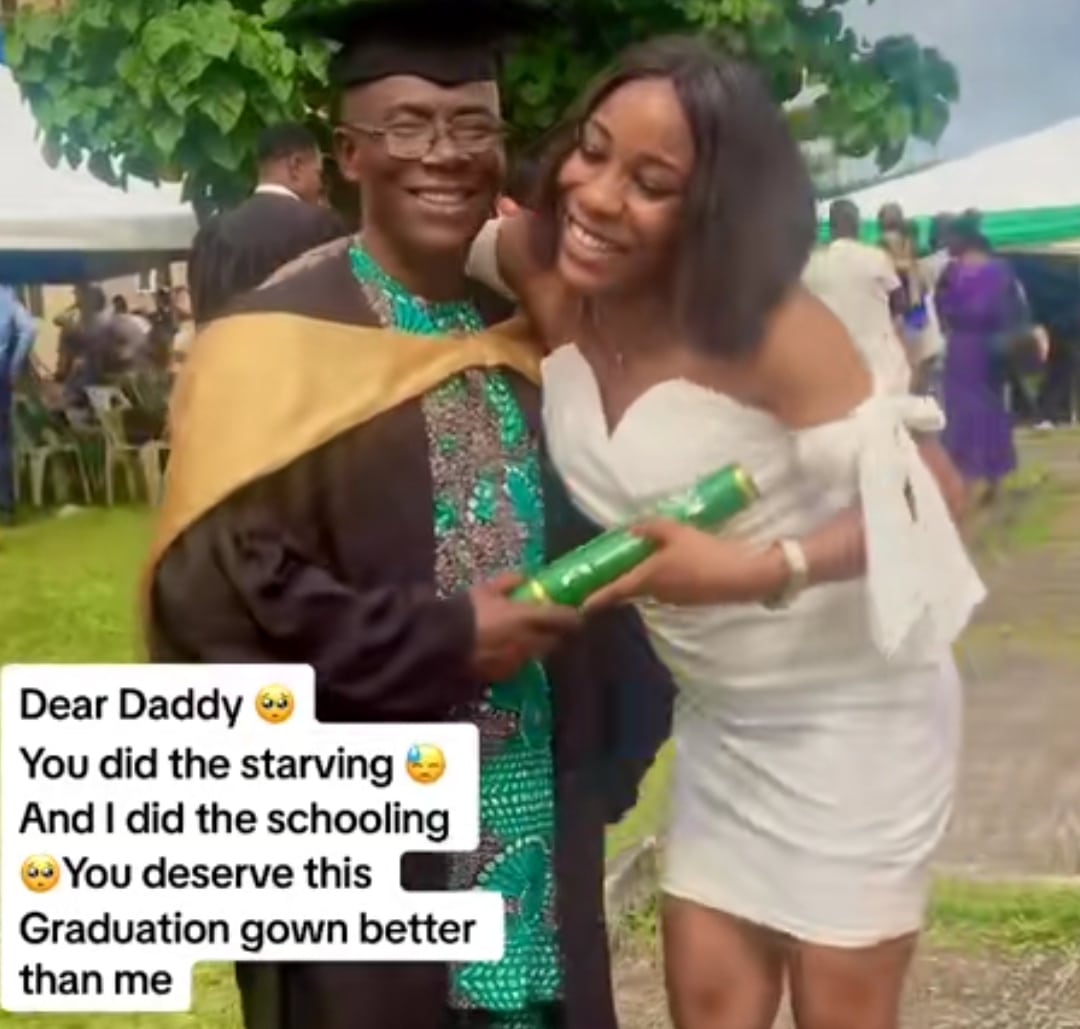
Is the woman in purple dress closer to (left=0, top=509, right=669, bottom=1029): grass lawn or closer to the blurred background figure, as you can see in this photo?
(left=0, top=509, right=669, bottom=1029): grass lawn

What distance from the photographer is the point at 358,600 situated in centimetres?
192

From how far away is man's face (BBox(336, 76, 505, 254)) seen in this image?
188 cm

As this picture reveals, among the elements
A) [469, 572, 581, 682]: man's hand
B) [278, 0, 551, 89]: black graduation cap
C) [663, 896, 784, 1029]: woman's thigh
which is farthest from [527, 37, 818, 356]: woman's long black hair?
[663, 896, 784, 1029]: woman's thigh

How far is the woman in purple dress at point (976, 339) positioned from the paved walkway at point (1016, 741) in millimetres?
61

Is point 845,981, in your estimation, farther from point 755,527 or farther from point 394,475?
point 394,475

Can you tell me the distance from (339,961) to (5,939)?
381 millimetres

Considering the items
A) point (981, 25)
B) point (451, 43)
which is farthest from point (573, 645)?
point (981, 25)

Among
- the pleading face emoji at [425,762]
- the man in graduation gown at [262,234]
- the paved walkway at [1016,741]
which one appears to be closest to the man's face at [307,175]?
the man in graduation gown at [262,234]

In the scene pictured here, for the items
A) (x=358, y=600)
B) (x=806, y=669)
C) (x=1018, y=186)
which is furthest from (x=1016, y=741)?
(x=358, y=600)

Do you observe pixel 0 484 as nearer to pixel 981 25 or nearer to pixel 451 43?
pixel 451 43

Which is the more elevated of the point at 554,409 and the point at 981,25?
the point at 981,25

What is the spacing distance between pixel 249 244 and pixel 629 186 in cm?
41

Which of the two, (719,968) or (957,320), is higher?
(957,320)

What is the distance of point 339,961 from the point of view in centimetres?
202
